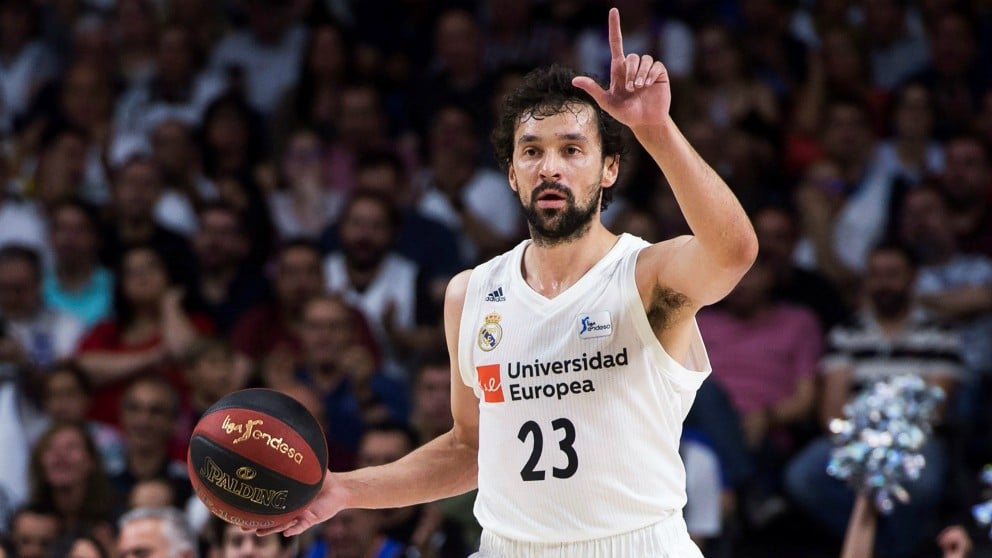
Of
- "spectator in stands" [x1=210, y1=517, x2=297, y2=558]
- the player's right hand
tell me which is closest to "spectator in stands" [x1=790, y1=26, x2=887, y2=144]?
"spectator in stands" [x1=210, y1=517, x2=297, y2=558]

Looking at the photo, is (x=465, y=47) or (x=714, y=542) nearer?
(x=714, y=542)

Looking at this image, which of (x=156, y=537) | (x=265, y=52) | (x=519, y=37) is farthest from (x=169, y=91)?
(x=156, y=537)

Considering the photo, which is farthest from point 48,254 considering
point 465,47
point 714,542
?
point 714,542

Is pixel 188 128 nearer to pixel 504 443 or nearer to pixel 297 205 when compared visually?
pixel 297 205

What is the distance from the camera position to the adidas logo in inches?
190

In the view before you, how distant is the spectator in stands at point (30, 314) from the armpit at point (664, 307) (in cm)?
585

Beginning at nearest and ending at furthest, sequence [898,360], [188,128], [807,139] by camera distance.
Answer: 1. [898,360]
2. [807,139]
3. [188,128]

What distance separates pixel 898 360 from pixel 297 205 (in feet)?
14.4

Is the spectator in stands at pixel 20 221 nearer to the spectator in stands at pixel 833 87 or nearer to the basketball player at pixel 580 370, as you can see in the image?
the spectator in stands at pixel 833 87

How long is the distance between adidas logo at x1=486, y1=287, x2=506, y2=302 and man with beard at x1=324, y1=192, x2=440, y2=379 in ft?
13.9

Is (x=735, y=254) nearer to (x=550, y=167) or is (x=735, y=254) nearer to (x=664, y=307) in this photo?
(x=664, y=307)

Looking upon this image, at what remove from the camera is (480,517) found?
479cm

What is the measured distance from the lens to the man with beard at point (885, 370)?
768 centimetres

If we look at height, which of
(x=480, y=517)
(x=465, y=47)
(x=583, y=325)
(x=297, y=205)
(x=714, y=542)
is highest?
(x=465, y=47)
